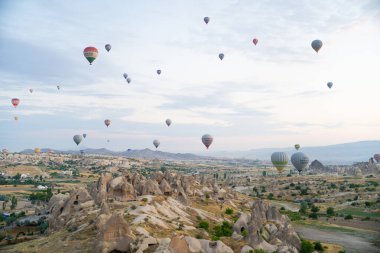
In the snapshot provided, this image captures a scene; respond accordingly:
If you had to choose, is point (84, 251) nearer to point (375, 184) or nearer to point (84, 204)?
point (84, 204)

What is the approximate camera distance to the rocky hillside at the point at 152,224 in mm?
39719

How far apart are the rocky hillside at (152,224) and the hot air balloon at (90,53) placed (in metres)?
36.2

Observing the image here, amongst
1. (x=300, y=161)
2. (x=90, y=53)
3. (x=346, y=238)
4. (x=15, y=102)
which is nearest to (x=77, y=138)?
(x=15, y=102)

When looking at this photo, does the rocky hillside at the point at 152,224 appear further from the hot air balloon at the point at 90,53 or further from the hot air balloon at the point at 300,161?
the hot air balloon at the point at 300,161

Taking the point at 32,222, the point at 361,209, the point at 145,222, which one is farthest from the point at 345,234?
the point at 32,222

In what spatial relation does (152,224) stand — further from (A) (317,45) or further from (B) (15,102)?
(B) (15,102)

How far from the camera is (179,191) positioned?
77938 mm

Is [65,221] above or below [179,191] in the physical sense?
below

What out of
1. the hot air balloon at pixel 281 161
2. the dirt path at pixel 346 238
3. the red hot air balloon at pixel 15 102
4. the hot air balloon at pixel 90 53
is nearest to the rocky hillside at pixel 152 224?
the dirt path at pixel 346 238

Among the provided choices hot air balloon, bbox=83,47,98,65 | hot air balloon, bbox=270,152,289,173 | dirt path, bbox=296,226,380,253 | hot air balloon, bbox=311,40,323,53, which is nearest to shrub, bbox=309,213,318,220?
dirt path, bbox=296,226,380,253

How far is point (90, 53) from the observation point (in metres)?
102

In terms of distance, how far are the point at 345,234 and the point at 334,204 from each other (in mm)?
47847

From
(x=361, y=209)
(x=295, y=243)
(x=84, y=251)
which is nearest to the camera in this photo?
(x=84, y=251)

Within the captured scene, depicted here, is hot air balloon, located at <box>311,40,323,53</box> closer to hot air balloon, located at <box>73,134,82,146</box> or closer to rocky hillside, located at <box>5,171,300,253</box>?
rocky hillside, located at <box>5,171,300,253</box>
